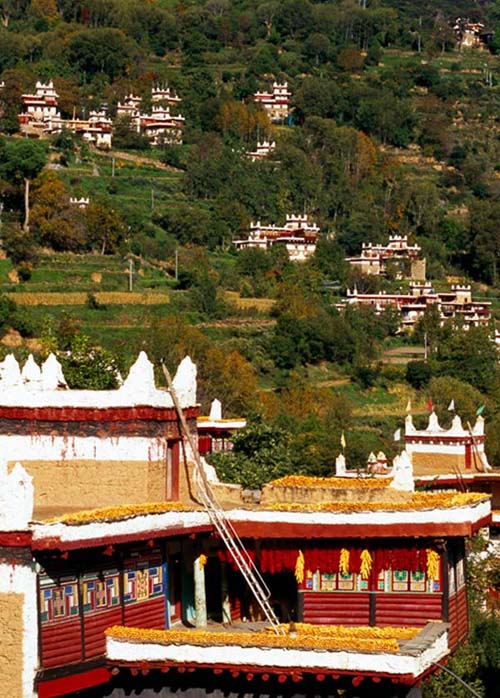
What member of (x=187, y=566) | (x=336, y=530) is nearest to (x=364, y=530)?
(x=336, y=530)

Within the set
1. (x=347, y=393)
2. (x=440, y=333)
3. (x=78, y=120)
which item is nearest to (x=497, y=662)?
(x=347, y=393)

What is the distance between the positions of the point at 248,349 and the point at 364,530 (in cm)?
6646

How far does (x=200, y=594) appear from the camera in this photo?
27062 millimetres

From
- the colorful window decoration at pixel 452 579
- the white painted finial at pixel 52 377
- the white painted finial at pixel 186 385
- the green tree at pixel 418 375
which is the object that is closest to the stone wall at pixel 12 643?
the white painted finial at pixel 186 385

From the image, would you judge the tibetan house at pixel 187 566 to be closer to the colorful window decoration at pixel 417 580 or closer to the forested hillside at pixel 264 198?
the colorful window decoration at pixel 417 580

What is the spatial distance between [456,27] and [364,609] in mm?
170845

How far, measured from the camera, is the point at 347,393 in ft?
302

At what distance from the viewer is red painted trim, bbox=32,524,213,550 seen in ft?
76.8

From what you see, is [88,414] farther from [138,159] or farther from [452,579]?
[138,159]

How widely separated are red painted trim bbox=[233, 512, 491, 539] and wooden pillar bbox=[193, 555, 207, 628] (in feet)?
3.35

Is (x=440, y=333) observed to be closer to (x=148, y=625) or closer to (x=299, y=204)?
(x=299, y=204)

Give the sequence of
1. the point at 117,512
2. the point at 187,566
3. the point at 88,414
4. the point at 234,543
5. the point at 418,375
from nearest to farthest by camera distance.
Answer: the point at 117,512 → the point at 234,543 → the point at 88,414 → the point at 187,566 → the point at 418,375

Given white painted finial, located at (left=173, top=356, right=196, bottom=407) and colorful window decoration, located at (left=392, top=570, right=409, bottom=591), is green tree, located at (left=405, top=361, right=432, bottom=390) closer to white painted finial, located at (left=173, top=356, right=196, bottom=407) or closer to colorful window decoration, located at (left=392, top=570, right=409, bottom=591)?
white painted finial, located at (left=173, top=356, right=196, bottom=407)

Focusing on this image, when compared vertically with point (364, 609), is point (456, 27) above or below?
above
